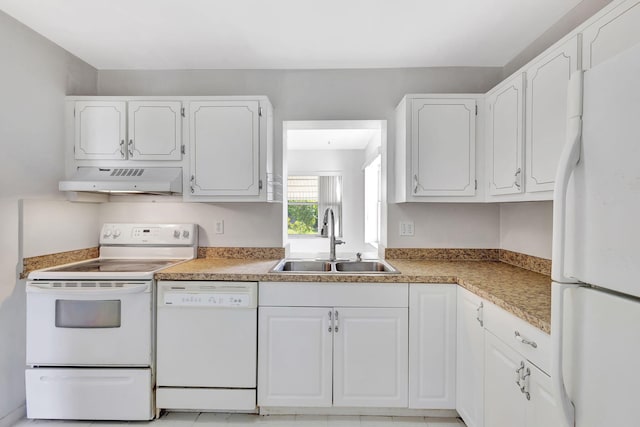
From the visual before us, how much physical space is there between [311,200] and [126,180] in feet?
12.6

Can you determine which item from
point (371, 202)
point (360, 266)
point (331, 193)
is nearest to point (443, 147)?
point (360, 266)

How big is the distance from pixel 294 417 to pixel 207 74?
2.54 metres

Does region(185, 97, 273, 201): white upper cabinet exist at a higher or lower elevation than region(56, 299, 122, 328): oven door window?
higher

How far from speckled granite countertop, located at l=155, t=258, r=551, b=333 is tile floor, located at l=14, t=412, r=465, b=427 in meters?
0.86

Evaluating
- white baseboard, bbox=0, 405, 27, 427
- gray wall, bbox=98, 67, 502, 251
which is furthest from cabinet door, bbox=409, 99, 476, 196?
white baseboard, bbox=0, 405, 27, 427

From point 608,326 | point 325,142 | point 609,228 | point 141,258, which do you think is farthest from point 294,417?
point 325,142

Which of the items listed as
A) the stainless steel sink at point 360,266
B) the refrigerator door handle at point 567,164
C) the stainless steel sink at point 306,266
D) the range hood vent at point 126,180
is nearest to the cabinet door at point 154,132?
the range hood vent at point 126,180

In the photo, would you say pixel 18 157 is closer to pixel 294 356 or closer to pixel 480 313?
pixel 294 356

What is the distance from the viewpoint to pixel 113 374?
1.92 metres

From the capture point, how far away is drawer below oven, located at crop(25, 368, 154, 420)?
192 centimetres

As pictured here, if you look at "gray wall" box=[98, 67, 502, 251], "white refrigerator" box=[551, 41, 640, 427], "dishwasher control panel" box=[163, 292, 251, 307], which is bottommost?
"dishwasher control panel" box=[163, 292, 251, 307]

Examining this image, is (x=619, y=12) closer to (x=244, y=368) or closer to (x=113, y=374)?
(x=244, y=368)

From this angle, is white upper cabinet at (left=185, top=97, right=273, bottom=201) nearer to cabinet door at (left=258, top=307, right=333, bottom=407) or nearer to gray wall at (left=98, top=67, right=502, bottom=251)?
gray wall at (left=98, top=67, right=502, bottom=251)

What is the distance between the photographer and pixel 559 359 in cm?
88
